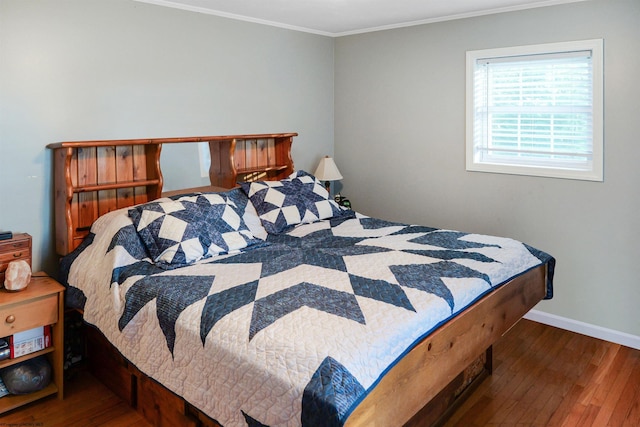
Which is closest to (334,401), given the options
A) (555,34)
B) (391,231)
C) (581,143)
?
(391,231)

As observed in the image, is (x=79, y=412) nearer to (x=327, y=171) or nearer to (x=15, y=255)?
(x=15, y=255)

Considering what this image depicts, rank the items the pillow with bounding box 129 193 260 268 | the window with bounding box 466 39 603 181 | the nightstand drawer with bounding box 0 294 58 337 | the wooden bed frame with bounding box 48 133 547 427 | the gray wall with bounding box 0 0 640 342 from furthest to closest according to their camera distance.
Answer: the window with bounding box 466 39 603 181, the gray wall with bounding box 0 0 640 342, the pillow with bounding box 129 193 260 268, the nightstand drawer with bounding box 0 294 58 337, the wooden bed frame with bounding box 48 133 547 427

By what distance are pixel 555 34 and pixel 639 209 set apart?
124cm

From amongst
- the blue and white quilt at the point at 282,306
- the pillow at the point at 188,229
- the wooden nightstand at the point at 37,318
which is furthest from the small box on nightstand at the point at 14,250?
the pillow at the point at 188,229

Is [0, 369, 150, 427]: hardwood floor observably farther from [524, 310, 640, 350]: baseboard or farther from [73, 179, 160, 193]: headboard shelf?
[524, 310, 640, 350]: baseboard

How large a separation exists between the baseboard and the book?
3.15m

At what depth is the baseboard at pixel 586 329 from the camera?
10.6 feet

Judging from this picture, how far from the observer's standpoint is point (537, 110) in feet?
11.6

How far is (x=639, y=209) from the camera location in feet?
10.2

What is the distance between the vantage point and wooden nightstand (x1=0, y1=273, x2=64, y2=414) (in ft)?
7.95

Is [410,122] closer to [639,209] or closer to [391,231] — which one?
[391,231]

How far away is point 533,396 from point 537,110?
1.95m

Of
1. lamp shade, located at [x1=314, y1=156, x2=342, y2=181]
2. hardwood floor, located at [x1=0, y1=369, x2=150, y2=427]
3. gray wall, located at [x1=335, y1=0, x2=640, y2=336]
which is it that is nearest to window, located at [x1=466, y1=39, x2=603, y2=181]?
gray wall, located at [x1=335, y1=0, x2=640, y2=336]

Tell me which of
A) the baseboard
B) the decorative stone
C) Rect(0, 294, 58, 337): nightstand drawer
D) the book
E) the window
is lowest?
the baseboard
